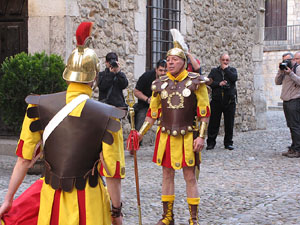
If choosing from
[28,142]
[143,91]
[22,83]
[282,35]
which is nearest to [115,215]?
[28,142]

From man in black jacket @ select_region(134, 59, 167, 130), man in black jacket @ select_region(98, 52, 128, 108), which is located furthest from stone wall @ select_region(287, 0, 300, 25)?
man in black jacket @ select_region(98, 52, 128, 108)

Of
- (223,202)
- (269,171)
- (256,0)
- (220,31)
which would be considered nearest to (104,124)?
(223,202)

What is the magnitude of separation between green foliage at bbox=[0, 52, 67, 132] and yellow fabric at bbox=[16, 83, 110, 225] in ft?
14.2

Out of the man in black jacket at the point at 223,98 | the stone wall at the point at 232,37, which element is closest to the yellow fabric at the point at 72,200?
the man in black jacket at the point at 223,98

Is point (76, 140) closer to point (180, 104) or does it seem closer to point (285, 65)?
point (180, 104)

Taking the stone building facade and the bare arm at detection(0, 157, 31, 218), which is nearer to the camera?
the bare arm at detection(0, 157, 31, 218)

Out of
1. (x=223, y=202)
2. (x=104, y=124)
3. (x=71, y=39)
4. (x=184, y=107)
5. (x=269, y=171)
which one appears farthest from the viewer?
(x=71, y=39)

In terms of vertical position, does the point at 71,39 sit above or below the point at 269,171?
above

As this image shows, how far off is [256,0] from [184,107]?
10608 millimetres

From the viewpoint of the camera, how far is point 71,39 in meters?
8.45

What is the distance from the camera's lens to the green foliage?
281 inches

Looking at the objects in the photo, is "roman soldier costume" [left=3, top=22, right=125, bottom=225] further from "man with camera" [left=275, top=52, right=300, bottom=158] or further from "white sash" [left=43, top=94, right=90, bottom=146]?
"man with camera" [left=275, top=52, right=300, bottom=158]

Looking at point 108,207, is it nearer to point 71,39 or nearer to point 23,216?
point 23,216

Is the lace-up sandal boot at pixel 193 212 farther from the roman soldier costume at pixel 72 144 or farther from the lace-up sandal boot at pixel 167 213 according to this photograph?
the roman soldier costume at pixel 72 144
